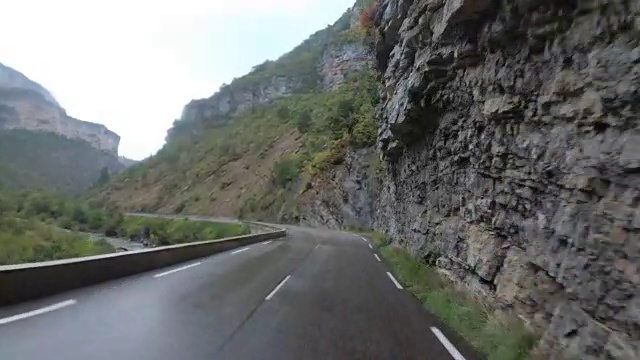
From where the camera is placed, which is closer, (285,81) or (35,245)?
(35,245)

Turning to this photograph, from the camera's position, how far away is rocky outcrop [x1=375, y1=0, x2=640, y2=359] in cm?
558

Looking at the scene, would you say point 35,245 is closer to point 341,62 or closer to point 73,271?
point 73,271

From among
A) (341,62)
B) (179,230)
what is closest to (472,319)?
(179,230)

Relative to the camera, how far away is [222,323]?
7.91 meters

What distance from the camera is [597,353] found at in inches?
217

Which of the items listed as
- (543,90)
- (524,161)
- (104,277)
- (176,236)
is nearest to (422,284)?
(524,161)

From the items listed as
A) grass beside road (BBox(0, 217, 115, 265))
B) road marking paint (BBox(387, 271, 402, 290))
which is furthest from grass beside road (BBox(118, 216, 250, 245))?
road marking paint (BBox(387, 271, 402, 290))

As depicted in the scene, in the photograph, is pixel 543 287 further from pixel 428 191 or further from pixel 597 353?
pixel 428 191

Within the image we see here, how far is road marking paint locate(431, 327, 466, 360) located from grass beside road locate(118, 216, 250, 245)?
3284 cm

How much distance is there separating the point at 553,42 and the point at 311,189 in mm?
51732

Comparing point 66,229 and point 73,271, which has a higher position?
point 66,229

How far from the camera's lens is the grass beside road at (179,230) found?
147 feet

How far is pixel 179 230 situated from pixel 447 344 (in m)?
45.3

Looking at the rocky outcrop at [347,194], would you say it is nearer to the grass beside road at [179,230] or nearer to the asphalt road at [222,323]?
the grass beside road at [179,230]
